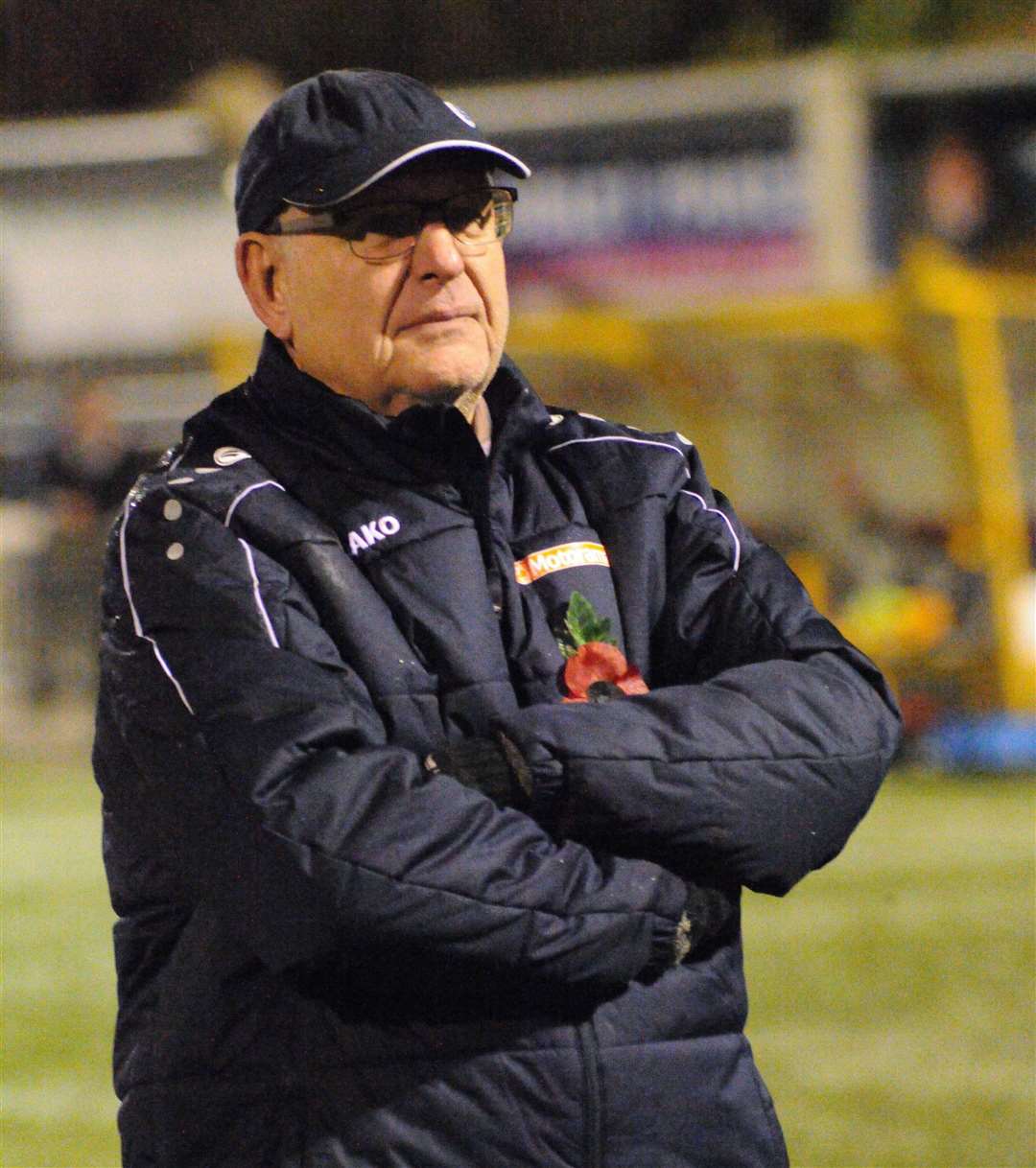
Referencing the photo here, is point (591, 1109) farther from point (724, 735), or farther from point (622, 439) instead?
point (622, 439)

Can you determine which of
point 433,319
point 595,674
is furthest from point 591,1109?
point 433,319

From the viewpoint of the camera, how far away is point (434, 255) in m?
2.27

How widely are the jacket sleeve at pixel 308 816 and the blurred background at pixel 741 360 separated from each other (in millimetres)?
3035

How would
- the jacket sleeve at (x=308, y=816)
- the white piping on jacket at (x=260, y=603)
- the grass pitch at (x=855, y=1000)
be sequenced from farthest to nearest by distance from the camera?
the grass pitch at (x=855, y=1000), the white piping on jacket at (x=260, y=603), the jacket sleeve at (x=308, y=816)

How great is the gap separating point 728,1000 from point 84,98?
24456mm

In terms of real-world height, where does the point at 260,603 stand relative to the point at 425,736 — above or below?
above

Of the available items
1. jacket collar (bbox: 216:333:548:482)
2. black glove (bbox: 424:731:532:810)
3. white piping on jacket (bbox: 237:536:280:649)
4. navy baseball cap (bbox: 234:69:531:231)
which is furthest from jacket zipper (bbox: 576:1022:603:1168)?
navy baseball cap (bbox: 234:69:531:231)

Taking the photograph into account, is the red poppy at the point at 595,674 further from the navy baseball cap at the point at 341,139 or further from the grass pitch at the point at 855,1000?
the grass pitch at the point at 855,1000

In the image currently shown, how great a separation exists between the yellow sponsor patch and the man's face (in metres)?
0.19

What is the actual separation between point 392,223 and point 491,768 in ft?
1.90

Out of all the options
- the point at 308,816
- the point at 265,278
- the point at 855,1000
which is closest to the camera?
the point at 308,816

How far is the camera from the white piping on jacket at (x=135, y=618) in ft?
7.00

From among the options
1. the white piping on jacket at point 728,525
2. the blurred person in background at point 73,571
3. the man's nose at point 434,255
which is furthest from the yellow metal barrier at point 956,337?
the man's nose at point 434,255

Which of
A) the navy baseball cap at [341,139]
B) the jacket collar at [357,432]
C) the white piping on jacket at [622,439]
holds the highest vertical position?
the navy baseball cap at [341,139]
